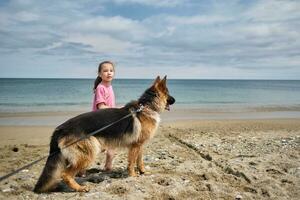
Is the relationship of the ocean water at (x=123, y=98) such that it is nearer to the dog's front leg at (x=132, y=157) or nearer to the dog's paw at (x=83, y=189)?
the dog's front leg at (x=132, y=157)

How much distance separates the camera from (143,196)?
483 centimetres

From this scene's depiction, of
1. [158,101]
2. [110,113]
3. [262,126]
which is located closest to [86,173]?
[110,113]

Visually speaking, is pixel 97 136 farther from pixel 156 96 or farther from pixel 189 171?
pixel 189 171

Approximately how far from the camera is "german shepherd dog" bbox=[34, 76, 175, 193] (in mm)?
4820

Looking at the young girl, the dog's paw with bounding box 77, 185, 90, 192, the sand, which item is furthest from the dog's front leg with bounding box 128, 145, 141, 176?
the dog's paw with bounding box 77, 185, 90, 192

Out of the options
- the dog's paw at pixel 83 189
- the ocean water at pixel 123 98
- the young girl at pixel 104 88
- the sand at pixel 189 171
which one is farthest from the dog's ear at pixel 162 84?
the ocean water at pixel 123 98

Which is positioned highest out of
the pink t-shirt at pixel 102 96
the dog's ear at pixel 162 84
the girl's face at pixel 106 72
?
the girl's face at pixel 106 72

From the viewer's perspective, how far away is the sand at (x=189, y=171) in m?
4.98

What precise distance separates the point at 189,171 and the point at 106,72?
2755 millimetres

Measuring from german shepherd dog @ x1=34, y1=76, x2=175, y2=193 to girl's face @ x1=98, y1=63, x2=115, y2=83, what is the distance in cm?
77

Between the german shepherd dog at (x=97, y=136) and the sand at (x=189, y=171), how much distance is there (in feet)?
1.12

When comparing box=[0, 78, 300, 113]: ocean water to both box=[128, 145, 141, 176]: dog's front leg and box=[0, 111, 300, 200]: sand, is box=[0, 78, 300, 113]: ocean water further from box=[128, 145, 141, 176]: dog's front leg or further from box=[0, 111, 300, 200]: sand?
box=[128, 145, 141, 176]: dog's front leg

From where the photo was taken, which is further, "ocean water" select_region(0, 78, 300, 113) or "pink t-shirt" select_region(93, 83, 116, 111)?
"ocean water" select_region(0, 78, 300, 113)

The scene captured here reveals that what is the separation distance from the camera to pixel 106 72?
6.07 meters
